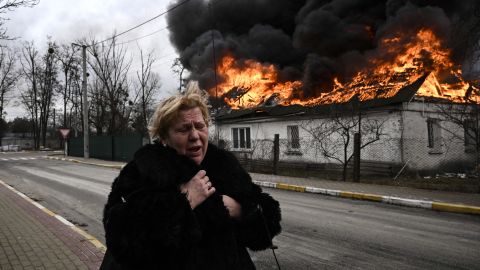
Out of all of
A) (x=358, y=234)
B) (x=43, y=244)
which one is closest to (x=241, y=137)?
(x=358, y=234)

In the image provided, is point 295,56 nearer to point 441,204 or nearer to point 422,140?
point 422,140

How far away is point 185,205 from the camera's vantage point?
166 cm

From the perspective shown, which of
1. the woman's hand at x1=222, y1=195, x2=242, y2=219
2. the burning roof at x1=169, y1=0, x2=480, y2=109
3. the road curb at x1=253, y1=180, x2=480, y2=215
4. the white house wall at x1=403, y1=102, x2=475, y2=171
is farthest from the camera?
the burning roof at x1=169, y1=0, x2=480, y2=109

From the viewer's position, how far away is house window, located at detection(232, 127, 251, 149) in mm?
21583

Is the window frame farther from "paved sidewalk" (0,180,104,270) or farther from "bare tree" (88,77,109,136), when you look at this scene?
"bare tree" (88,77,109,136)

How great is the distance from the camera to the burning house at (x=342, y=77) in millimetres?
14945

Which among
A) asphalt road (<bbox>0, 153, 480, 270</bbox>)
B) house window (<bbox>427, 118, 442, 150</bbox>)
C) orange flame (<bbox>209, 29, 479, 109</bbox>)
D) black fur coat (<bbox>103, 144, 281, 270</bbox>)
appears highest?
orange flame (<bbox>209, 29, 479, 109</bbox>)

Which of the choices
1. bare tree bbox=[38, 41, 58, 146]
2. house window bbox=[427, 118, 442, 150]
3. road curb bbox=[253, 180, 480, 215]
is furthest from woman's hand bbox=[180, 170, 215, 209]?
bare tree bbox=[38, 41, 58, 146]

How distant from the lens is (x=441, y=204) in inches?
325

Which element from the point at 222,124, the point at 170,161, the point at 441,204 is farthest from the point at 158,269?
the point at 222,124

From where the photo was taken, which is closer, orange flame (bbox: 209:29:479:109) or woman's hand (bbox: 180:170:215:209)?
woman's hand (bbox: 180:170:215:209)

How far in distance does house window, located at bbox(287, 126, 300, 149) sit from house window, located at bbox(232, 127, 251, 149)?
2.86 meters

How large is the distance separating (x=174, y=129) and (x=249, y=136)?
64.8ft

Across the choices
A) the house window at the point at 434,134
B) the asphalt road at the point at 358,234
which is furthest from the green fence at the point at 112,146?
the house window at the point at 434,134
